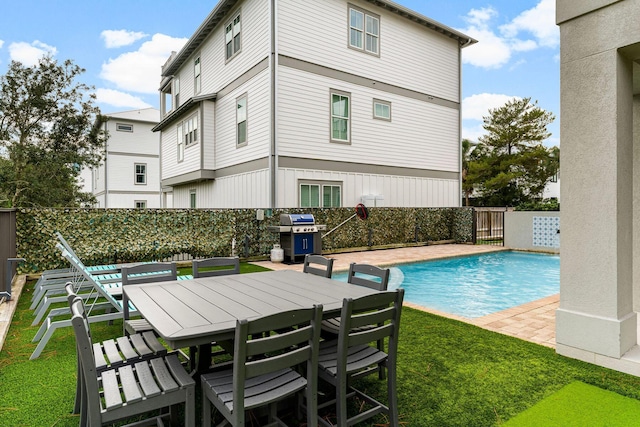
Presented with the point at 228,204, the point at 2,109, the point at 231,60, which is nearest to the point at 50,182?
the point at 2,109

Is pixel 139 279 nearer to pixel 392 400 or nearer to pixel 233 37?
pixel 392 400

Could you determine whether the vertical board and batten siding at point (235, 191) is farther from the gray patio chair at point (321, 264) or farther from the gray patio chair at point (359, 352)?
the gray patio chair at point (359, 352)

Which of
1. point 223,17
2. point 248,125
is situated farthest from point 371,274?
point 223,17

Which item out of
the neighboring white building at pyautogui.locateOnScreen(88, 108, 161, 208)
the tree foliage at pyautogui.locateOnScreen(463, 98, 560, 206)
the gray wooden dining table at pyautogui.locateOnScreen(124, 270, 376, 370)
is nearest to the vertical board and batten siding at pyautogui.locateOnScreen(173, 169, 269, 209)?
the gray wooden dining table at pyautogui.locateOnScreen(124, 270, 376, 370)

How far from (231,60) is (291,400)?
513 inches

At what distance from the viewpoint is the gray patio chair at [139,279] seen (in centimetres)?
325

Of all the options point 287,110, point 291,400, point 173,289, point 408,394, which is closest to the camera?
point 291,400

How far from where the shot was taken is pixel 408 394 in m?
3.04

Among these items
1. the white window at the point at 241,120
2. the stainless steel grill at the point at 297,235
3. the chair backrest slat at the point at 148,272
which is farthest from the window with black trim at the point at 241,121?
the chair backrest slat at the point at 148,272

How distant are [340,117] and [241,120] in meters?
3.32

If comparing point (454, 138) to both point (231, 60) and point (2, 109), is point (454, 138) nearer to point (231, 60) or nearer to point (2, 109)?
point (231, 60)

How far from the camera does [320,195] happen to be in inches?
494

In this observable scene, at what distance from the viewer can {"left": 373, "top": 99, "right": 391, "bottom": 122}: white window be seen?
13.7 m

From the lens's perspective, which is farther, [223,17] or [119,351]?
[223,17]
